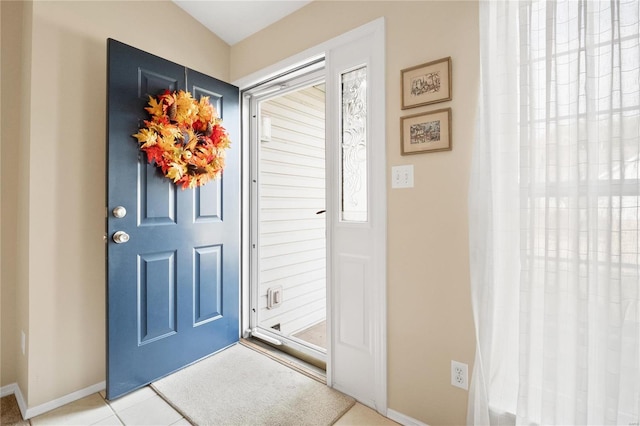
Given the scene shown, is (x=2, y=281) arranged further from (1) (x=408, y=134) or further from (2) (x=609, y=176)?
(2) (x=609, y=176)

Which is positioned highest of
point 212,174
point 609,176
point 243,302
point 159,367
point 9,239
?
point 212,174

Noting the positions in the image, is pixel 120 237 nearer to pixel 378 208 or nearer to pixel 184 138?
pixel 184 138

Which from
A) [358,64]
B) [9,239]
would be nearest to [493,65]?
[358,64]

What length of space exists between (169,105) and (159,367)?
1.67 metres

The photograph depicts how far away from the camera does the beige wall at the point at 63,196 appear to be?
173 cm

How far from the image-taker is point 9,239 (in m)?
1.90

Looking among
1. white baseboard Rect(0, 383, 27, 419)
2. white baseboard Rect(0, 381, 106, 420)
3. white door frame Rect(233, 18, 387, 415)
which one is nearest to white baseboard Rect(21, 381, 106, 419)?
white baseboard Rect(0, 381, 106, 420)

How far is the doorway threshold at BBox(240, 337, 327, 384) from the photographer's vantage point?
6.98ft

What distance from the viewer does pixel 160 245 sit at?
2.06m

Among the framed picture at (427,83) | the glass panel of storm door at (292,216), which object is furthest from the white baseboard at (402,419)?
the framed picture at (427,83)

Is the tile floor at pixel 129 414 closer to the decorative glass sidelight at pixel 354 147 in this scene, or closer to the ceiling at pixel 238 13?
the decorative glass sidelight at pixel 354 147

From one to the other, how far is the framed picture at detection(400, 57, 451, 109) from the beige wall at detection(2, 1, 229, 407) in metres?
1.78

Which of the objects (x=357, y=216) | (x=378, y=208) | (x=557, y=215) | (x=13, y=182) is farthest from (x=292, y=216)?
(x=557, y=215)

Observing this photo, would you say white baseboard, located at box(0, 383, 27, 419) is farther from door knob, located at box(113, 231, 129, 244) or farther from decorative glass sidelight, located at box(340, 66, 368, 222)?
decorative glass sidelight, located at box(340, 66, 368, 222)
